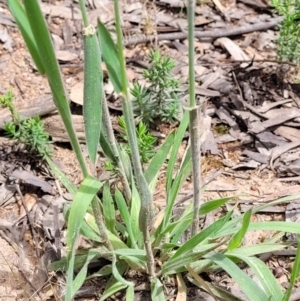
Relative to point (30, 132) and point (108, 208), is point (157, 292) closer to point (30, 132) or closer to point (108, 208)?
point (108, 208)

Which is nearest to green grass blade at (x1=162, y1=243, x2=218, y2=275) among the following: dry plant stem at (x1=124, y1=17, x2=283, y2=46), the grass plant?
the grass plant

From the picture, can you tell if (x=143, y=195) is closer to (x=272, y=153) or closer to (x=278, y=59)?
(x=272, y=153)

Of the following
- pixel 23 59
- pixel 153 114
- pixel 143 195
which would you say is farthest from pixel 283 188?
pixel 23 59

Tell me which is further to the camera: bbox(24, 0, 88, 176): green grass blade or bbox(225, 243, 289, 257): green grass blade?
bbox(225, 243, 289, 257): green grass blade

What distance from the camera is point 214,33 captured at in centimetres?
254

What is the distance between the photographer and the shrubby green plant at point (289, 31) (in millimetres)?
2096

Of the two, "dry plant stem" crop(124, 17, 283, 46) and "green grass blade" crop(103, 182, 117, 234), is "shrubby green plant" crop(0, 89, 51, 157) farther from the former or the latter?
"dry plant stem" crop(124, 17, 283, 46)

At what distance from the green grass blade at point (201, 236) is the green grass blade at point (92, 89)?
372 millimetres

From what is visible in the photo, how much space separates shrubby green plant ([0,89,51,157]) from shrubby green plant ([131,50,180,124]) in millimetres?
378

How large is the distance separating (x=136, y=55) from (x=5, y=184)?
0.88 m

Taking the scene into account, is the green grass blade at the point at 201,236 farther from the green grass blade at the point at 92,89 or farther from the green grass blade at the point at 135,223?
the green grass blade at the point at 92,89

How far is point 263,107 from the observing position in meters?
2.23

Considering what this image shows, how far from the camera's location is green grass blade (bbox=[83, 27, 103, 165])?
115 centimetres

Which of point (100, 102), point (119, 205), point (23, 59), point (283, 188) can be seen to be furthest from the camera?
point (23, 59)
